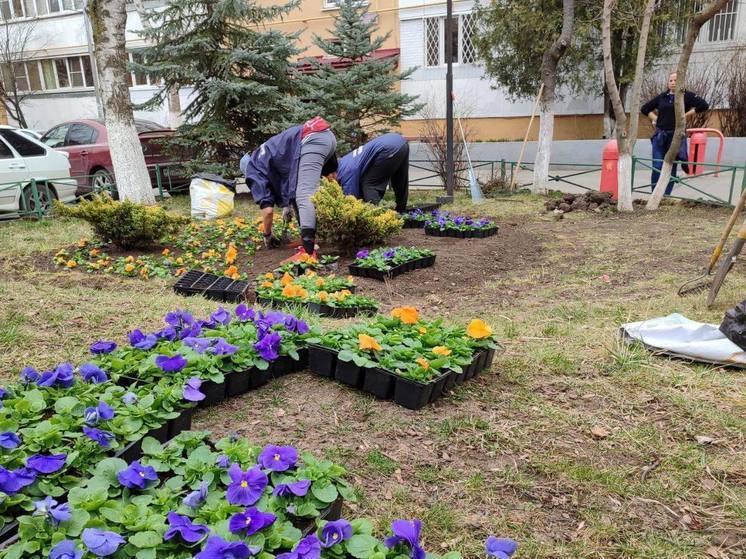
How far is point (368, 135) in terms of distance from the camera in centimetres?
1245

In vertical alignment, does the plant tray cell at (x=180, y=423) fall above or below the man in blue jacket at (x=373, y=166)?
below

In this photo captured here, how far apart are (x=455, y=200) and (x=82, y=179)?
7175 mm

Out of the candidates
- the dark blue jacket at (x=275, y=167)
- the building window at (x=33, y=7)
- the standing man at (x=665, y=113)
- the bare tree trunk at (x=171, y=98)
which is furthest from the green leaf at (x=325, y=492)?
the building window at (x=33, y=7)

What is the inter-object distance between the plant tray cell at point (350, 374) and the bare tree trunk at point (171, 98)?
→ 1058cm

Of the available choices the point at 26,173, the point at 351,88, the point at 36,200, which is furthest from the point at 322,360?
the point at 351,88

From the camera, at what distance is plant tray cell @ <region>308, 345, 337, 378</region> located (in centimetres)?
280

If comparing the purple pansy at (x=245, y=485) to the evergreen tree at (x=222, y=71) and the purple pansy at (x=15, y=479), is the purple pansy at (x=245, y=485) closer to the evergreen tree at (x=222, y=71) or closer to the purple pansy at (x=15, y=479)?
the purple pansy at (x=15, y=479)

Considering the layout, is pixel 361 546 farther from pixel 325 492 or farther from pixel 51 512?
pixel 51 512

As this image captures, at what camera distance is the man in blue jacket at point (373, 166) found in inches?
264

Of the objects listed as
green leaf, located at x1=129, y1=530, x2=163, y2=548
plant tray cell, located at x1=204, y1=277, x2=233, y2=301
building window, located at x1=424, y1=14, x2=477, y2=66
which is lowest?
plant tray cell, located at x1=204, y1=277, x2=233, y2=301

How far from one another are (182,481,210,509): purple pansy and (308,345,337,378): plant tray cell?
1.13 m

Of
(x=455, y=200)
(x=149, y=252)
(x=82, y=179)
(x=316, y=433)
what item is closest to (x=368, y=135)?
(x=455, y=200)

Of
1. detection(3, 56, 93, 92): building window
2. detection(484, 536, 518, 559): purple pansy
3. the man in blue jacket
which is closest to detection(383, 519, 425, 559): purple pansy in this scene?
detection(484, 536, 518, 559): purple pansy

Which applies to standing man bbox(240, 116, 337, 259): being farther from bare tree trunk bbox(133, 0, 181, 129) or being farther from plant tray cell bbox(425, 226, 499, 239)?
bare tree trunk bbox(133, 0, 181, 129)
